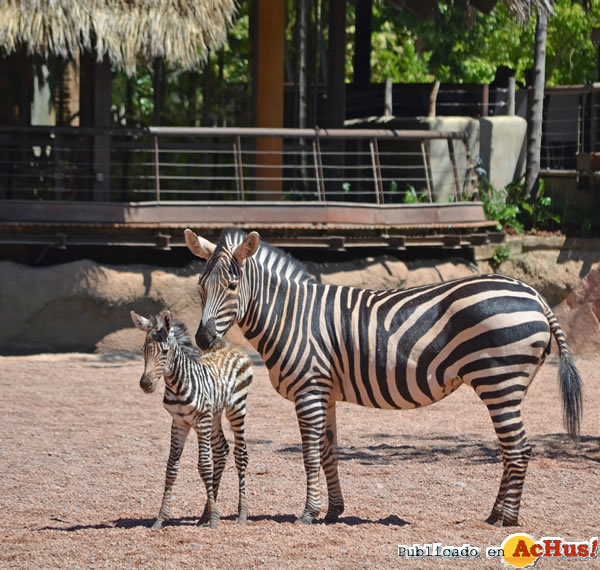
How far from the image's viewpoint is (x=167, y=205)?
1309 centimetres

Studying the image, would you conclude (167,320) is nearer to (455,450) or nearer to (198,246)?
(198,246)

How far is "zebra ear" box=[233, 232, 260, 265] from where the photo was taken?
583cm

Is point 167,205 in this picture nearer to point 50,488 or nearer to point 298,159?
point 298,159

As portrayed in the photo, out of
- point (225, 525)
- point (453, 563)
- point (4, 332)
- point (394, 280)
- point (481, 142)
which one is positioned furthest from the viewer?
point (481, 142)

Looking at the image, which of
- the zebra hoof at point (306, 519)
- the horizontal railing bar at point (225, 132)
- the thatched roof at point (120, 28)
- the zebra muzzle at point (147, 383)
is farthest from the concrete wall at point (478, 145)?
the zebra muzzle at point (147, 383)

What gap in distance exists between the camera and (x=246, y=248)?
5852 millimetres

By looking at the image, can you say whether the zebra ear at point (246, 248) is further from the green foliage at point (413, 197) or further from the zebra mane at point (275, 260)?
the green foliage at point (413, 197)

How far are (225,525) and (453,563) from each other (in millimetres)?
1492

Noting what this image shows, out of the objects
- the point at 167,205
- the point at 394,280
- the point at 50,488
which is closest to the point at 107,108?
the point at 167,205

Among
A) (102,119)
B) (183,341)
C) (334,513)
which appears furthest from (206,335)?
(102,119)

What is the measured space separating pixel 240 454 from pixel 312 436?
1.70 feet

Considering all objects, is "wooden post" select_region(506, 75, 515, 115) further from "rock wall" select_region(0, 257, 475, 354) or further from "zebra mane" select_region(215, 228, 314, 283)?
"zebra mane" select_region(215, 228, 314, 283)

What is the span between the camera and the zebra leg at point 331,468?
20.6ft

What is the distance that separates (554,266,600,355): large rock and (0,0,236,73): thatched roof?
20.0ft
